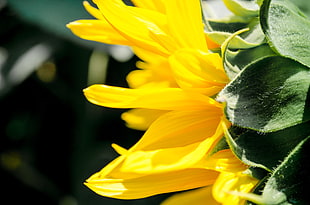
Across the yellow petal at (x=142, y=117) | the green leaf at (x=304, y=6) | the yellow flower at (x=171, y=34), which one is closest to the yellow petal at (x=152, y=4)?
the yellow flower at (x=171, y=34)

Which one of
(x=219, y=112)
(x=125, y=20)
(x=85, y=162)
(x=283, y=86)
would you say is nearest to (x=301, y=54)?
(x=283, y=86)

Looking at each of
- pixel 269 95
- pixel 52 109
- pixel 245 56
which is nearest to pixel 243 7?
pixel 245 56

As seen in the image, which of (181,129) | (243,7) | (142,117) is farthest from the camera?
(142,117)

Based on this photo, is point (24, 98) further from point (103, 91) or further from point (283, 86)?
point (283, 86)

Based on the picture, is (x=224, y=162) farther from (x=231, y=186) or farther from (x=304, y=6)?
(x=304, y=6)

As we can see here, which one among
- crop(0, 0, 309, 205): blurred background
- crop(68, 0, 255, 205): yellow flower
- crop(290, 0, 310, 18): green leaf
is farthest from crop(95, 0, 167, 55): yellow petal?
crop(0, 0, 309, 205): blurred background
